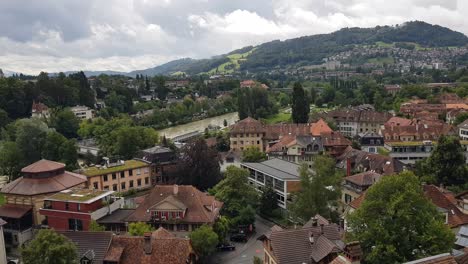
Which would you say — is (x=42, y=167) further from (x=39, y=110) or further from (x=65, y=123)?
(x=39, y=110)

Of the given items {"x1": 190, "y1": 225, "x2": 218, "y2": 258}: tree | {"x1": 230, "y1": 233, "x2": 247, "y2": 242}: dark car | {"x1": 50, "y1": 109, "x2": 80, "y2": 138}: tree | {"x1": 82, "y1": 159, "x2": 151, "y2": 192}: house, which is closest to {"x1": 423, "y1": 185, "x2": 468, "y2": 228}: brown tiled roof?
{"x1": 230, "y1": 233, "x2": 247, "y2": 242}: dark car

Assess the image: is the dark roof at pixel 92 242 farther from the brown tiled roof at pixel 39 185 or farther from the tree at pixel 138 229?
the brown tiled roof at pixel 39 185

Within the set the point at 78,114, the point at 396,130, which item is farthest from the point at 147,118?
the point at 396,130

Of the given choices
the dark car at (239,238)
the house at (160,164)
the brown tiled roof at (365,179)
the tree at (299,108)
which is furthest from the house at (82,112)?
the brown tiled roof at (365,179)

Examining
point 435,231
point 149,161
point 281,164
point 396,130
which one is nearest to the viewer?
point 435,231

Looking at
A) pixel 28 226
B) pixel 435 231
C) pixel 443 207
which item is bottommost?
pixel 28 226

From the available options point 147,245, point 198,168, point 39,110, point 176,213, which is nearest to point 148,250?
point 147,245

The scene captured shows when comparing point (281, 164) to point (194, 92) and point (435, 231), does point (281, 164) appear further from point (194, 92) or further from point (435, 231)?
point (194, 92)
